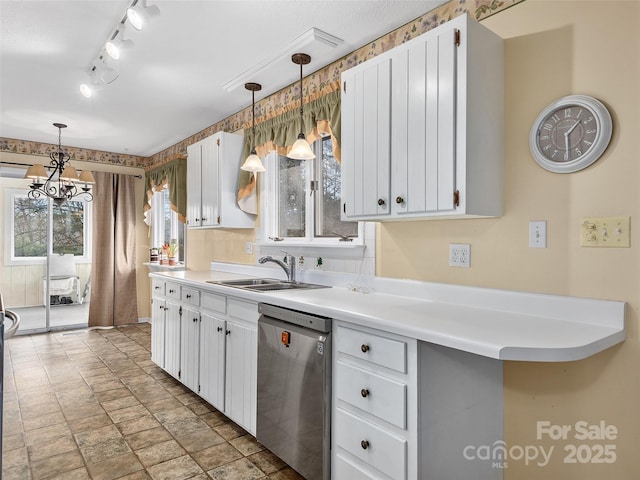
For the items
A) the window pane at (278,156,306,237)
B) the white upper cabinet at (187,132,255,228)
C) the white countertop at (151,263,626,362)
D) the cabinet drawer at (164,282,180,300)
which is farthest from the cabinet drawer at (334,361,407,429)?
the white upper cabinet at (187,132,255,228)

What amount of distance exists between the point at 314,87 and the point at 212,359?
2092mm

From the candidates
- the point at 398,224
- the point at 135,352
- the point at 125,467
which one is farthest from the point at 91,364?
the point at 398,224

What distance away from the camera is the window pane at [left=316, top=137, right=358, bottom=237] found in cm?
285

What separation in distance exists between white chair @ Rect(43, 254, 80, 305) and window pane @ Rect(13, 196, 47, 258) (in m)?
0.20

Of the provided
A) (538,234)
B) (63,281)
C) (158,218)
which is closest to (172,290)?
(158,218)

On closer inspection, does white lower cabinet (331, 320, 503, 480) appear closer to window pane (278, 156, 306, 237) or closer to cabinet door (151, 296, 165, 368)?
window pane (278, 156, 306, 237)

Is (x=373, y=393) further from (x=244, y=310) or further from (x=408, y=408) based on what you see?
(x=244, y=310)

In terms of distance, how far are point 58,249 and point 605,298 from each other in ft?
19.9

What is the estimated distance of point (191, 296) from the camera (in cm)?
317

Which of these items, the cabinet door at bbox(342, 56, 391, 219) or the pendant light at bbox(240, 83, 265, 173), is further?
the pendant light at bbox(240, 83, 265, 173)

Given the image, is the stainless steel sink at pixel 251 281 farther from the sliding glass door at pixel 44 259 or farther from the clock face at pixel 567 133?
the sliding glass door at pixel 44 259

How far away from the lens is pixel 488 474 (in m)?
1.75

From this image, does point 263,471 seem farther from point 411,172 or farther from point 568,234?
point 568,234

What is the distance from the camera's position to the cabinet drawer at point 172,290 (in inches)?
134
